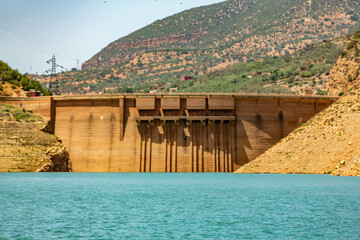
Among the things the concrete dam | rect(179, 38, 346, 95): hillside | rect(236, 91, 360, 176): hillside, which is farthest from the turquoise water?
rect(179, 38, 346, 95): hillside

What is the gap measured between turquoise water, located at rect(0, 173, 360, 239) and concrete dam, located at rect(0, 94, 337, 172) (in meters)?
15.4

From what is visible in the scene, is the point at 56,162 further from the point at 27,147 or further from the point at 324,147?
the point at 324,147

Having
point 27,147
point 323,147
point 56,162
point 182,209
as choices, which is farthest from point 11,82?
point 182,209

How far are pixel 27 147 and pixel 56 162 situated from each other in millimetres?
4373

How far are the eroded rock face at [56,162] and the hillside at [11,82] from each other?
21.4 meters

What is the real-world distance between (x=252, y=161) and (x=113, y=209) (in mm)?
40277

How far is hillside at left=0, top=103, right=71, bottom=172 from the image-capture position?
3019 inches

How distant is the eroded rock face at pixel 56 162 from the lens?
79.0 m

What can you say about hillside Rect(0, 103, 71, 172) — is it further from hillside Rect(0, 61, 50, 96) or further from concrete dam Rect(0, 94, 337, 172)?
hillside Rect(0, 61, 50, 96)

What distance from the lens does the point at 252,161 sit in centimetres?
7706

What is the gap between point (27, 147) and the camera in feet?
258

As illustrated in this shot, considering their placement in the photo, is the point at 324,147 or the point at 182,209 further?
the point at 324,147

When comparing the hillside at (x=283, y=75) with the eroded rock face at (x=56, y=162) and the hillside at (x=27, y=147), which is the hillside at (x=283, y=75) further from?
the hillside at (x=27, y=147)

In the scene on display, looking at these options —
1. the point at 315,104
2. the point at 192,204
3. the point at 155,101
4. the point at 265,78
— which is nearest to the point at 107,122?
the point at 155,101
